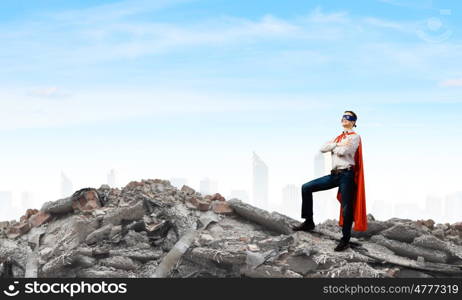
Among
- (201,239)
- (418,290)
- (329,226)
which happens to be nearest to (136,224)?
(201,239)

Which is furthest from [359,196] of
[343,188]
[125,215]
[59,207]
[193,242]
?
[59,207]

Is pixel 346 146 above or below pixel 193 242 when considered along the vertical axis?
above

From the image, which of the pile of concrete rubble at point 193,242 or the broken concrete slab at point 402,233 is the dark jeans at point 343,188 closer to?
the pile of concrete rubble at point 193,242

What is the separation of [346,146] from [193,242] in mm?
3414

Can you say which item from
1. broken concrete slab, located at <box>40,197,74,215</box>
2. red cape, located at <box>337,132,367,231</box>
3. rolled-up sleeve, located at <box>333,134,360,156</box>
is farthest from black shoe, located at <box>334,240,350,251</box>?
broken concrete slab, located at <box>40,197,74,215</box>

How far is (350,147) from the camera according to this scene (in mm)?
10578

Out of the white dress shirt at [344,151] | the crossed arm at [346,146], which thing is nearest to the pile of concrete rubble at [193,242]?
the white dress shirt at [344,151]

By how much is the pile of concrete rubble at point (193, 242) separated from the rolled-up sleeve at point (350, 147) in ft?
6.12

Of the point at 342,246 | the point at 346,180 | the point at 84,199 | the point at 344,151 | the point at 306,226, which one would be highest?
the point at 344,151

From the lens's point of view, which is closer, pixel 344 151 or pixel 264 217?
pixel 344 151

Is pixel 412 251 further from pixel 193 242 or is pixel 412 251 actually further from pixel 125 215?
pixel 125 215

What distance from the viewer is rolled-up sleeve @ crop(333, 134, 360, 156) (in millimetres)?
10570

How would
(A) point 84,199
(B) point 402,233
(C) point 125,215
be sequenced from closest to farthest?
(C) point 125,215
(B) point 402,233
(A) point 84,199

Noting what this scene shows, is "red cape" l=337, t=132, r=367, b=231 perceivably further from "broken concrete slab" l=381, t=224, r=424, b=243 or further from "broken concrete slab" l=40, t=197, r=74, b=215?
"broken concrete slab" l=40, t=197, r=74, b=215
